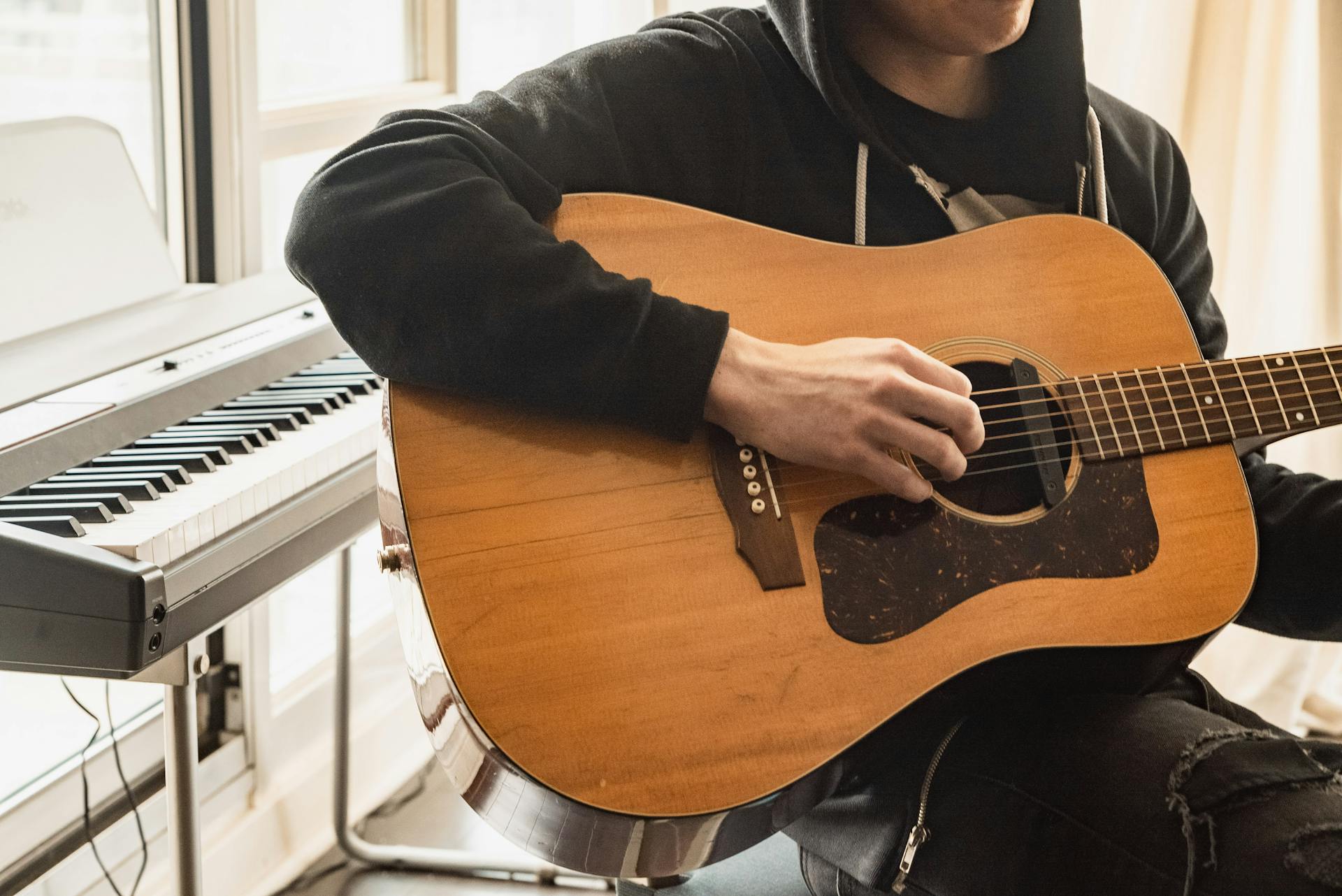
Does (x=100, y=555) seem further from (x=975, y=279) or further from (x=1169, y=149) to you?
(x=1169, y=149)

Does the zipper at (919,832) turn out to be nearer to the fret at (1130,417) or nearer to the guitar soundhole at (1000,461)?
the guitar soundhole at (1000,461)

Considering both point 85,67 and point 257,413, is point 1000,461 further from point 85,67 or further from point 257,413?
point 85,67

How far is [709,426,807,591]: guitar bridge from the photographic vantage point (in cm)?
95

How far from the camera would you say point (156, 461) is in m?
1.09

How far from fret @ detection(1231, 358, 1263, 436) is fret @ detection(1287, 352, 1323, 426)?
0.05m

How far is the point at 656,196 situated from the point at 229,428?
51cm

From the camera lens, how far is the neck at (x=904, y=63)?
1.25 meters

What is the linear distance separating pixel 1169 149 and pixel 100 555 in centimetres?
122

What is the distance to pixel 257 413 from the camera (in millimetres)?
1271

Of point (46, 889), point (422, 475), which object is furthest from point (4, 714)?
point (422, 475)

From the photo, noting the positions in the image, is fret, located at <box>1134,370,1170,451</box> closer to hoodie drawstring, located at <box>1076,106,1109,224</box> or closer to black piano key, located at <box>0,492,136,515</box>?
hoodie drawstring, located at <box>1076,106,1109,224</box>

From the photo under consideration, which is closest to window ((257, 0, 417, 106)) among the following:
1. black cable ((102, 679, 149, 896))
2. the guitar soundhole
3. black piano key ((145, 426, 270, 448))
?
black piano key ((145, 426, 270, 448))

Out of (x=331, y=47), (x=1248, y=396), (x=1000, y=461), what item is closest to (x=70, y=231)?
(x=331, y=47)

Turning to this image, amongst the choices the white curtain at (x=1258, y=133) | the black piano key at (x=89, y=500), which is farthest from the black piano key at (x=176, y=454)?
the white curtain at (x=1258, y=133)
